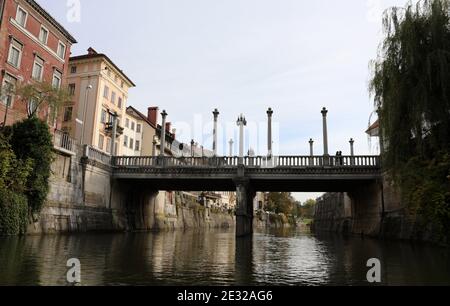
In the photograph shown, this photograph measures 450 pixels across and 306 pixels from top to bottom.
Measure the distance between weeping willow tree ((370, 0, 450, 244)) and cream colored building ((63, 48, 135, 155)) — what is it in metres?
42.2

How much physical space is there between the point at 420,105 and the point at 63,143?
2656 cm

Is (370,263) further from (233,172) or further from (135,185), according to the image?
(135,185)

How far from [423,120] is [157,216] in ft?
132

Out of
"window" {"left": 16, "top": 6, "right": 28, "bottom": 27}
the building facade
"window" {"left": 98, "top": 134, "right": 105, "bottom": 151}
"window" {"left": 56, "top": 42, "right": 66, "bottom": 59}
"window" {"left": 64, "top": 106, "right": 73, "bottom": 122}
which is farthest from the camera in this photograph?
"window" {"left": 98, "top": 134, "right": 105, "bottom": 151}

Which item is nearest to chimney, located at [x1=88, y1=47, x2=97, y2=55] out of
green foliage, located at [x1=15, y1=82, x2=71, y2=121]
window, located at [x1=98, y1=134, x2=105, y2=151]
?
window, located at [x1=98, y1=134, x2=105, y2=151]

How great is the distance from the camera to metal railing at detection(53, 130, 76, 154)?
29672 mm

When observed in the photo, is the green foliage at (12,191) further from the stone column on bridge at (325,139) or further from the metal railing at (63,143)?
the stone column on bridge at (325,139)

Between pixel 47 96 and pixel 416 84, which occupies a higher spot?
pixel 47 96

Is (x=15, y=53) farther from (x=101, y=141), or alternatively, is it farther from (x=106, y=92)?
(x=101, y=141)

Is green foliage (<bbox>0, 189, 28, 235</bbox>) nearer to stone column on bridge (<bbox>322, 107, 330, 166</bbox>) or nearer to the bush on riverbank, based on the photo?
the bush on riverbank

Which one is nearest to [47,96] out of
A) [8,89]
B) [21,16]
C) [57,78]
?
[8,89]

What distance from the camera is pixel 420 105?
16.0 m

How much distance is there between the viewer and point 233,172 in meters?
34.6
